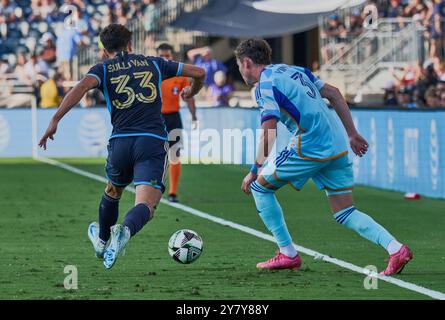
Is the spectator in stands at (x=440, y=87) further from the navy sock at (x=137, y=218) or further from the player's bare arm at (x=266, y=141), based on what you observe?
the navy sock at (x=137, y=218)

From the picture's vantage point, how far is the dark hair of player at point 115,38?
9703mm

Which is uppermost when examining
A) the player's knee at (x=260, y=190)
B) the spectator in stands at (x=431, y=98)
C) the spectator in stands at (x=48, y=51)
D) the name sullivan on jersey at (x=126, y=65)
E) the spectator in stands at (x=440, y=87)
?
the name sullivan on jersey at (x=126, y=65)

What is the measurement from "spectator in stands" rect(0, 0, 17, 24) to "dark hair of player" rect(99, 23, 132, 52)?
27.1 m

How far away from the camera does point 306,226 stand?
13.9 m

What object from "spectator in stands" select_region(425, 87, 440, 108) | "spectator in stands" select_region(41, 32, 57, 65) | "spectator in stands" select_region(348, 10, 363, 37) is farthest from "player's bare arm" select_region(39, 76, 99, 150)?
"spectator in stands" select_region(41, 32, 57, 65)

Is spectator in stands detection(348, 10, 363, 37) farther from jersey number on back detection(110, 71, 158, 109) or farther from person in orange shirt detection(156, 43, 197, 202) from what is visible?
jersey number on back detection(110, 71, 158, 109)

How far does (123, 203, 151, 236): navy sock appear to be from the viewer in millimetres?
9336

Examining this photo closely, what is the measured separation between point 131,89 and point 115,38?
1.46ft

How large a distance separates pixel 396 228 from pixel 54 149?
15.8 metres

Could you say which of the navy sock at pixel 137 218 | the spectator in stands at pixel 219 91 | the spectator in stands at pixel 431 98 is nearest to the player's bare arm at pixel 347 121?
the navy sock at pixel 137 218

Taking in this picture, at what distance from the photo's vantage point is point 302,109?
939 centimetres

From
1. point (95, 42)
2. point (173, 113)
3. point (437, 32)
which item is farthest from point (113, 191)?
point (95, 42)

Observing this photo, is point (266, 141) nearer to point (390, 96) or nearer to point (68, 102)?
point (68, 102)
